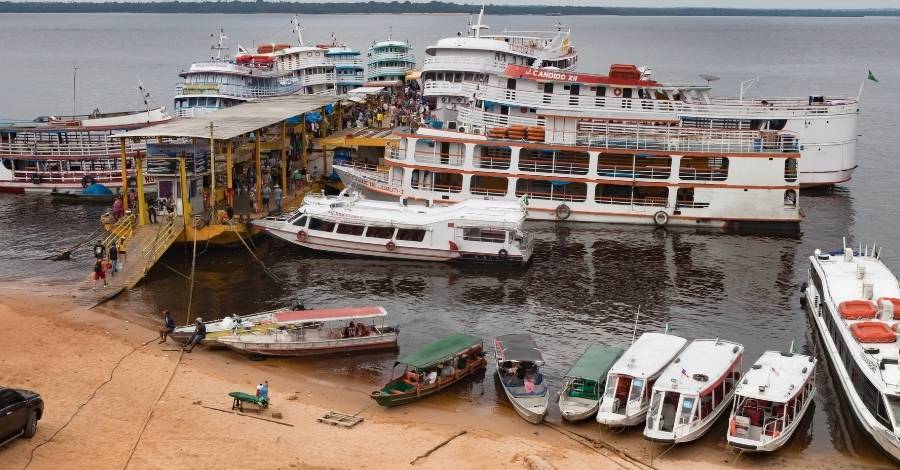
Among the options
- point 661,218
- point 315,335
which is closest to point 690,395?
point 315,335

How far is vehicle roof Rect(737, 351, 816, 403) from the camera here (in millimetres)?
27109

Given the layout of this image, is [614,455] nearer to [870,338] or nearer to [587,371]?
[587,371]

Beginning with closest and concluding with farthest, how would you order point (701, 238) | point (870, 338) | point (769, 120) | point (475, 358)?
point (870, 338)
point (475, 358)
point (701, 238)
point (769, 120)

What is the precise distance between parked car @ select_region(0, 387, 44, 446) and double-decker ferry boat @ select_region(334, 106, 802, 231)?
108 ft

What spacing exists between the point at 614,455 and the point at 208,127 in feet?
96.2

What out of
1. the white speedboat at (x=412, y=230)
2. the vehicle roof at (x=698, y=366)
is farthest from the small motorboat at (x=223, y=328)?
the vehicle roof at (x=698, y=366)

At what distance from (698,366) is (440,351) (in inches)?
326

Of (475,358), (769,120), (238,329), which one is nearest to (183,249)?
(238,329)

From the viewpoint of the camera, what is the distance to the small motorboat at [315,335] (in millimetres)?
33250

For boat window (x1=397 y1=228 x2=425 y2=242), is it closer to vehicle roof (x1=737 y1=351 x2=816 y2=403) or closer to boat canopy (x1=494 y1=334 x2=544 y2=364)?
boat canopy (x1=494 y1=334 x2=544 y2=364)

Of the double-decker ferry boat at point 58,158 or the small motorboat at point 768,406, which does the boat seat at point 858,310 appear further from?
the double-decker ferry boat at point 58,158

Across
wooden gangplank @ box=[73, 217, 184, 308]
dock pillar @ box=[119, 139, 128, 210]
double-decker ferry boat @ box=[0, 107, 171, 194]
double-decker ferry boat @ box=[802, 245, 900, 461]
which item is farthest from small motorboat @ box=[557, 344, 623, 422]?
double-decker ferry boat @ box=[0, 107, 171, 194]

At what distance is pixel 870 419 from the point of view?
2705 centimetres

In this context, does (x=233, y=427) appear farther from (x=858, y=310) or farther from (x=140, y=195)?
(x=140, y=195)
